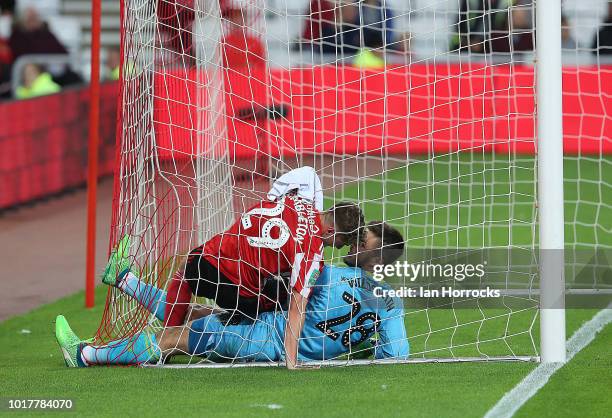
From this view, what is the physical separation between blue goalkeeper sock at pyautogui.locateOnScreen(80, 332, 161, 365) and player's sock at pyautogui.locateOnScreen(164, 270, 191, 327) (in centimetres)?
19

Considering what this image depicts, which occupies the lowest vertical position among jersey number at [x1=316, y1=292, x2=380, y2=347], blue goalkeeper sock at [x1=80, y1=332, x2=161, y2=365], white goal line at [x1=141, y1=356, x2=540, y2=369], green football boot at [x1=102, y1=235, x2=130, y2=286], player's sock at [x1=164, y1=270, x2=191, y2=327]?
white goal line at [x1=141, y1=356, x2=540, y2=369]

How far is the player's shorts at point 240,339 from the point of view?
7.17 meters

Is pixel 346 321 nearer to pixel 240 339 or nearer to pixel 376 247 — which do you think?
pixel 376 247

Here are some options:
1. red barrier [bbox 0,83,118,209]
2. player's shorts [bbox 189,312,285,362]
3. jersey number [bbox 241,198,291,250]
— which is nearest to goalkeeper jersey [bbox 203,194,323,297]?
jersey number [bbox 241,198,291,250]

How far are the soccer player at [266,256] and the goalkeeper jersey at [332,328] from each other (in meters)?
0.15

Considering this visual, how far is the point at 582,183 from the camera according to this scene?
13.7m

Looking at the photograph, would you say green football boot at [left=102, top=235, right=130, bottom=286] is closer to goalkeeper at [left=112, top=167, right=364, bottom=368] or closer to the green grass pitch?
goalkeeper at [left=112, top=167, right=364, bottom=368]

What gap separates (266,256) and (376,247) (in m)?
0.63

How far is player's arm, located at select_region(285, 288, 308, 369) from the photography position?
6.81 meters

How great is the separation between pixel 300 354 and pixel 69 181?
9.44m

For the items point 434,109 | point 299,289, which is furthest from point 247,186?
point 434,109

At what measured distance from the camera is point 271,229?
7.05m

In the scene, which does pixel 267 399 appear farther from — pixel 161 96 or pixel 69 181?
pixel 69 181

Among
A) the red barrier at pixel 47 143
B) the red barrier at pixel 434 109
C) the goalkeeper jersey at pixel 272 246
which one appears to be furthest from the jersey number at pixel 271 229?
the red barrier at pixel 47 143
